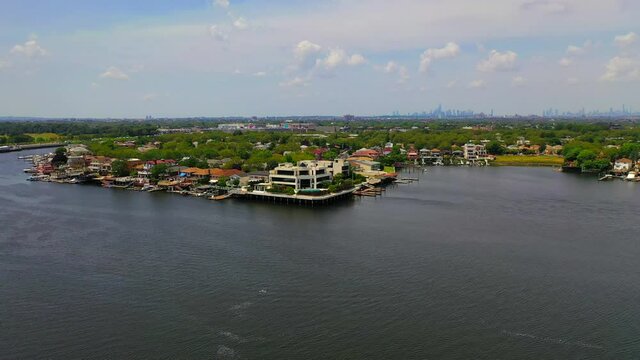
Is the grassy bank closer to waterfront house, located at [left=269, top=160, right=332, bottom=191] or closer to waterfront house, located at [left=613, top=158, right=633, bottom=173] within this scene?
waterfront house, located at [left=613, top=158, right=633, bottom=173]

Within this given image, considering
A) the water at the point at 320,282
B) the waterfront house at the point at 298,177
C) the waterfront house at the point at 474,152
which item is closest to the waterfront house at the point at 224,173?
the waterfront house at the point at 298,177

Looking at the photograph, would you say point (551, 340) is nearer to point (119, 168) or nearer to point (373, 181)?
point (373, 181)

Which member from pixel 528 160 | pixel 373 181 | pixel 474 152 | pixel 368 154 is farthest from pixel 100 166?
pixel 528 160

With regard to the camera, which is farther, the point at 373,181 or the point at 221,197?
the point at 373,181

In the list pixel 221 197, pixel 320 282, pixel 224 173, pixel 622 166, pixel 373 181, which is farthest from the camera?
pixel 622 166

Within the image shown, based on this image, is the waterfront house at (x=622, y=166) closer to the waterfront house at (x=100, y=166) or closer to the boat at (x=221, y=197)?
the boat at (x=221, y=197)

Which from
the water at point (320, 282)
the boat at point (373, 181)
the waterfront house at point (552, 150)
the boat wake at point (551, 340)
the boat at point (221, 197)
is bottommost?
the boat wake at point (551, 340)
